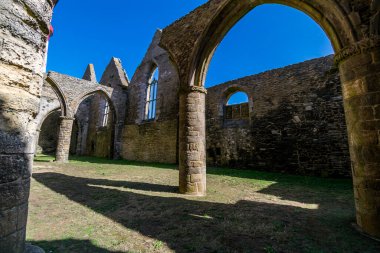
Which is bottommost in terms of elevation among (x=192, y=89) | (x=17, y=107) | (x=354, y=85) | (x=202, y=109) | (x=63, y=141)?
(x=17, y=107)

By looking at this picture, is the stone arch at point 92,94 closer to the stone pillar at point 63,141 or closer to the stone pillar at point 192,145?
the stone pillar at point 63,141

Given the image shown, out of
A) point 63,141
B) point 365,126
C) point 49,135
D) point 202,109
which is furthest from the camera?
point 49,135

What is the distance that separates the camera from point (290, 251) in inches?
81.5

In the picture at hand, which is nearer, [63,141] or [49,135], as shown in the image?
[63,141]

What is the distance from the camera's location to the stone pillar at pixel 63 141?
1159 cm

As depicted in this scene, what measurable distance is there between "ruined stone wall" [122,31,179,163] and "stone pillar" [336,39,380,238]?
9780mm

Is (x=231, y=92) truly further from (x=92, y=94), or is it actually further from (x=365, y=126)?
(x=92, y=94)

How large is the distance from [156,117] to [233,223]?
11.2 m

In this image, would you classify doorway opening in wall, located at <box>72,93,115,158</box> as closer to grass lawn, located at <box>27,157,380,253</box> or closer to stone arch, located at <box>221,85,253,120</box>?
stone arch, located at <box>221,85,253,120</box>

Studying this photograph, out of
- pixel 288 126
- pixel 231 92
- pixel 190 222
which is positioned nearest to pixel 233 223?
pixel 190 222

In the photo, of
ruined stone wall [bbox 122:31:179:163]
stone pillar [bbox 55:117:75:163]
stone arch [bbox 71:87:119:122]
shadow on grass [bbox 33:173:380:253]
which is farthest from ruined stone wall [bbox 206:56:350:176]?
stone pillar [bbox 55:117:75:163]

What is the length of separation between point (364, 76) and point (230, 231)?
8.81 ft

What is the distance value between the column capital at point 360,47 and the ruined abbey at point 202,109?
1 cm

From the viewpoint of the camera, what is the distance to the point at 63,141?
38.8 ft
